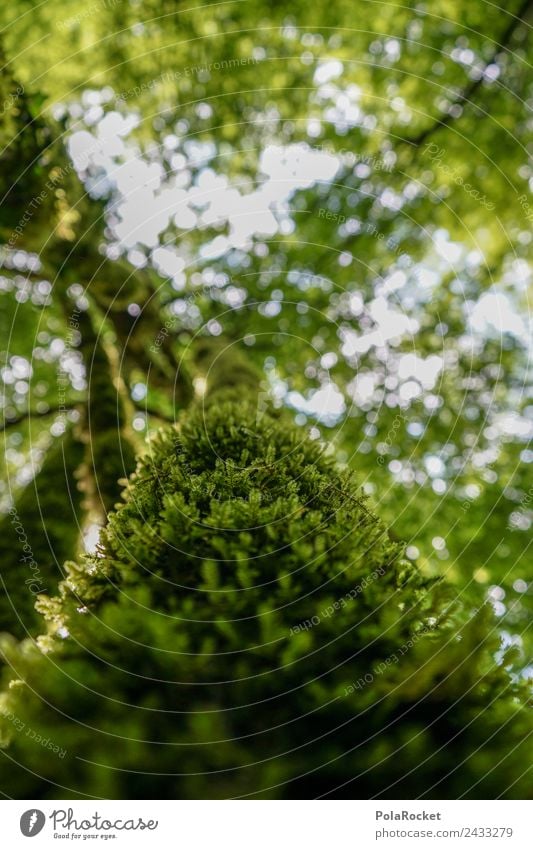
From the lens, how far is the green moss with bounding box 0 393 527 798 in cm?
127

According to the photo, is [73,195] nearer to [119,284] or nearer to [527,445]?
[119,284]

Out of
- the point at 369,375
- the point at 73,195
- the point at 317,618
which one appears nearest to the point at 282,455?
the point at 317,618
